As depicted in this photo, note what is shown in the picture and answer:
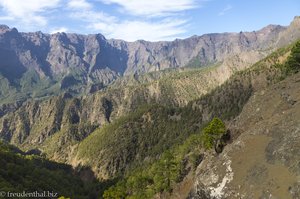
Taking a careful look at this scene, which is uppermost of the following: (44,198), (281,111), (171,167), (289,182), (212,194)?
(281,111)

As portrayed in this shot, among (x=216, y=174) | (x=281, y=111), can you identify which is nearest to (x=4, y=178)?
(x=216, y=174)

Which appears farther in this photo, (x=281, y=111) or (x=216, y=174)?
(x=281, y=111)

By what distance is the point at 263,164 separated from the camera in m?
81.5

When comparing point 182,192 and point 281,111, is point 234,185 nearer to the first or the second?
point 281,111

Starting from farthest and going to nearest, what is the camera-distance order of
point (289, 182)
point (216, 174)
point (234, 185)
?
point (216, 174) < point (234, 185) < point (289, 182)

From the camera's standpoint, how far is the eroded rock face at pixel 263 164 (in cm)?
7444


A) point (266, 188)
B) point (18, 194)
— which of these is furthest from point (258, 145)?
point (18, 194)

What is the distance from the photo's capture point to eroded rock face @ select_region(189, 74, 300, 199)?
244ft

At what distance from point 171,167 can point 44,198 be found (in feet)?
184

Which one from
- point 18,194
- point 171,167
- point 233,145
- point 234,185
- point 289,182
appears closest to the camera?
point 289,182

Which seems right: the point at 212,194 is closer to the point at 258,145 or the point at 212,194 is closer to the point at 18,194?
the point at 258,145

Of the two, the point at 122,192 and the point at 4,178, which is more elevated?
the point at 4,178

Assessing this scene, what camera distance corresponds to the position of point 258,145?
88.6 meters

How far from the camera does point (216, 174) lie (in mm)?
88375
